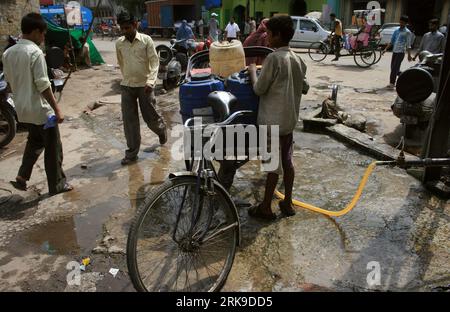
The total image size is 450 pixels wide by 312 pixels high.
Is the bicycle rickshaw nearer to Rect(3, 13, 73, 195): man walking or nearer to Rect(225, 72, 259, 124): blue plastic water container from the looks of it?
Rect(225, 72, 259, 124): blue plastic water container

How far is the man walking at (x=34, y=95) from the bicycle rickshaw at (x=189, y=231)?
183 cm

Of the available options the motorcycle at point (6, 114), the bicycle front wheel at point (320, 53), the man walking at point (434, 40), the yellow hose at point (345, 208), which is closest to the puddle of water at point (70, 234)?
the yellow hose at point (345, 208)

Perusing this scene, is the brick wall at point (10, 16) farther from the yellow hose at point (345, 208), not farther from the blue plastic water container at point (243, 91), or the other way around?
the yellow hose at point (345, 208)

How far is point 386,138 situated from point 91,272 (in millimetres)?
4968

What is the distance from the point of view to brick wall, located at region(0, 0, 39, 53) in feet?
24.4

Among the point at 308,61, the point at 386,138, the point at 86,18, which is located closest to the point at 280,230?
the point at 386,138

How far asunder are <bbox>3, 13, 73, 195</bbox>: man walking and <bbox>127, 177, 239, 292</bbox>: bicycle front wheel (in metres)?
1.84

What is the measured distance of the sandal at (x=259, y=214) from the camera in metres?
3.56

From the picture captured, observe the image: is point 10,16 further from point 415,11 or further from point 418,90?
point 415,11

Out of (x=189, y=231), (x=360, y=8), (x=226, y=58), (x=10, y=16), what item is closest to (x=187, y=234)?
(x=189, y=231)

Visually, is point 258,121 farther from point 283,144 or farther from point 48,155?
point 48,155

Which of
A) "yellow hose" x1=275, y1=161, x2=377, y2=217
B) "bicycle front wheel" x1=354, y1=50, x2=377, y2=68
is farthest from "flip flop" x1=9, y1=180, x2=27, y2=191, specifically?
"bicycle front wheel" x1=354, y1=50, x2=377, y2=68

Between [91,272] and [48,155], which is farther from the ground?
[48,155]
